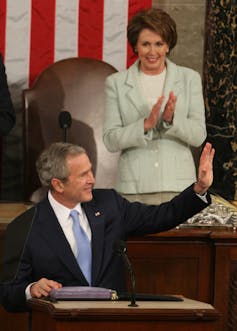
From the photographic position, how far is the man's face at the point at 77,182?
6414 mm

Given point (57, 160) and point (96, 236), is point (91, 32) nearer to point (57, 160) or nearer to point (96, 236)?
point (57, 160)

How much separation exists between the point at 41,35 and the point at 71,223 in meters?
3.27

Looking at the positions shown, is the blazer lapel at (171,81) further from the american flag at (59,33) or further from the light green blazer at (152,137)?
the american flag at (59,33)

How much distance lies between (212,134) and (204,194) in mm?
2728

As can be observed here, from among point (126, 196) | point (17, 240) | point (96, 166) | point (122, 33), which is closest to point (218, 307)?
point (126, 196)

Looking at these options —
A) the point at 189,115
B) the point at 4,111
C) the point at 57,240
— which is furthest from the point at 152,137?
the point at 57,240

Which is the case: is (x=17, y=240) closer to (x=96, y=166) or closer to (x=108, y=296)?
(x=108, y=296)

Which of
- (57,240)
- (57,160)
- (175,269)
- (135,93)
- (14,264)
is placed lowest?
(175,269)

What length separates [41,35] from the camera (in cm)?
947

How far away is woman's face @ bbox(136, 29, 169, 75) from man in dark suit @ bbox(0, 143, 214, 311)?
3.74 feet

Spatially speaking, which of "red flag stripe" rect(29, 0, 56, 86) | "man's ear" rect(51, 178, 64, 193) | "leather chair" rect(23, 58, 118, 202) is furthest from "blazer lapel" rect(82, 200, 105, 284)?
"red flag stripe" rect(29, 0, 56, 86)

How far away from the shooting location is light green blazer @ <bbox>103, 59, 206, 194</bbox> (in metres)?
7.40

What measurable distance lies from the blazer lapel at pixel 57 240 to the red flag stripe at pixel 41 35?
3146mm

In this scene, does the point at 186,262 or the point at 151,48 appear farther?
the point at 151,48
